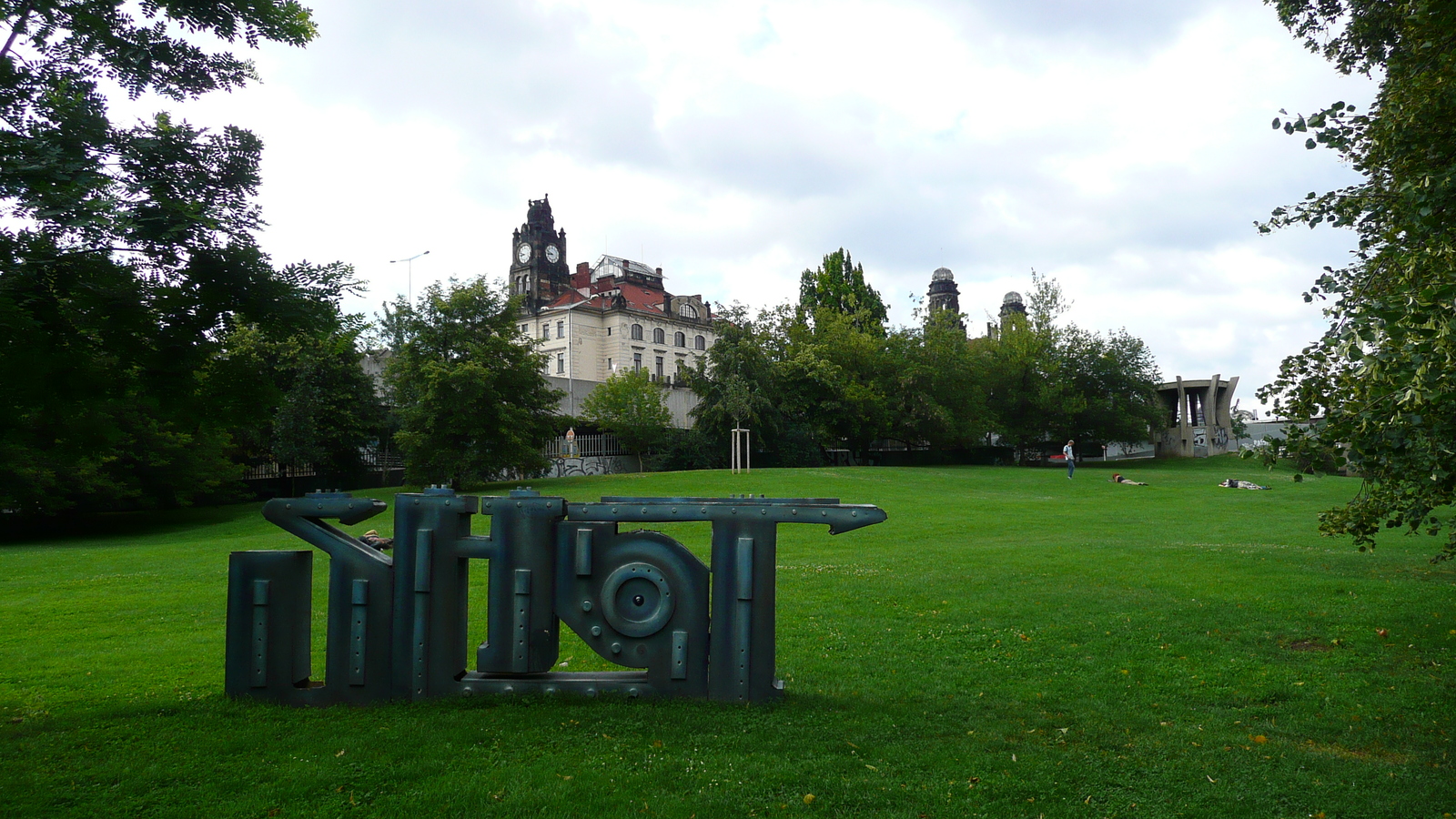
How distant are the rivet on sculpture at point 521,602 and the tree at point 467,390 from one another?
2701cm

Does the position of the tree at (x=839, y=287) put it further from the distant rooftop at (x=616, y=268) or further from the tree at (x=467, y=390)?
the tree at (x=467, y=390)

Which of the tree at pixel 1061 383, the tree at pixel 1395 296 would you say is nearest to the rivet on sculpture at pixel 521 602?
the tree at pixel 1395 296

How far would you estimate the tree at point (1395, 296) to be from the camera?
5.74 meters

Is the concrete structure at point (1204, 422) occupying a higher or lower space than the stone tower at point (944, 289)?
lower

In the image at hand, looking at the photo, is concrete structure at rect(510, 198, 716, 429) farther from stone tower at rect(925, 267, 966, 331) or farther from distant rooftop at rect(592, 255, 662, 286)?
stone tower at rect(925, 267, 966, 331)

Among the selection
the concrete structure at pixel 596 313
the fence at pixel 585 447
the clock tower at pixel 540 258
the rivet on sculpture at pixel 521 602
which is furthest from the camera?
the clock tower at pixel 540 258

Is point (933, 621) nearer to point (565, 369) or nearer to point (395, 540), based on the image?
point (395, 540)

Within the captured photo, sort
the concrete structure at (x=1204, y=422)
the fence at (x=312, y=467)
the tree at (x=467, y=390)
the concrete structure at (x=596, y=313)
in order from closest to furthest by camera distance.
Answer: the tree at (x=467, y=390)
the fence at (x=312, y=467)
the concrete structure at (x=1204, y=422)
the concrete structure at (x=596, y=313)

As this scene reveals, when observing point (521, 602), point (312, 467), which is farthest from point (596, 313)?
point (521, 602)

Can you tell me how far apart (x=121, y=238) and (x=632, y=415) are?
42.6 meters

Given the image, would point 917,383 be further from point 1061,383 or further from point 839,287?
point 839,287

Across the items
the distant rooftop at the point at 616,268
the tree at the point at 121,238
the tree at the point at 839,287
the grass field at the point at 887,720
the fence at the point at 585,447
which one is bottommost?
the grass field at the point at 887,720

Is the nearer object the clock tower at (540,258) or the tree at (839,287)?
the tree at (839,287)

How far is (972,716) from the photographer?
20.5ft
